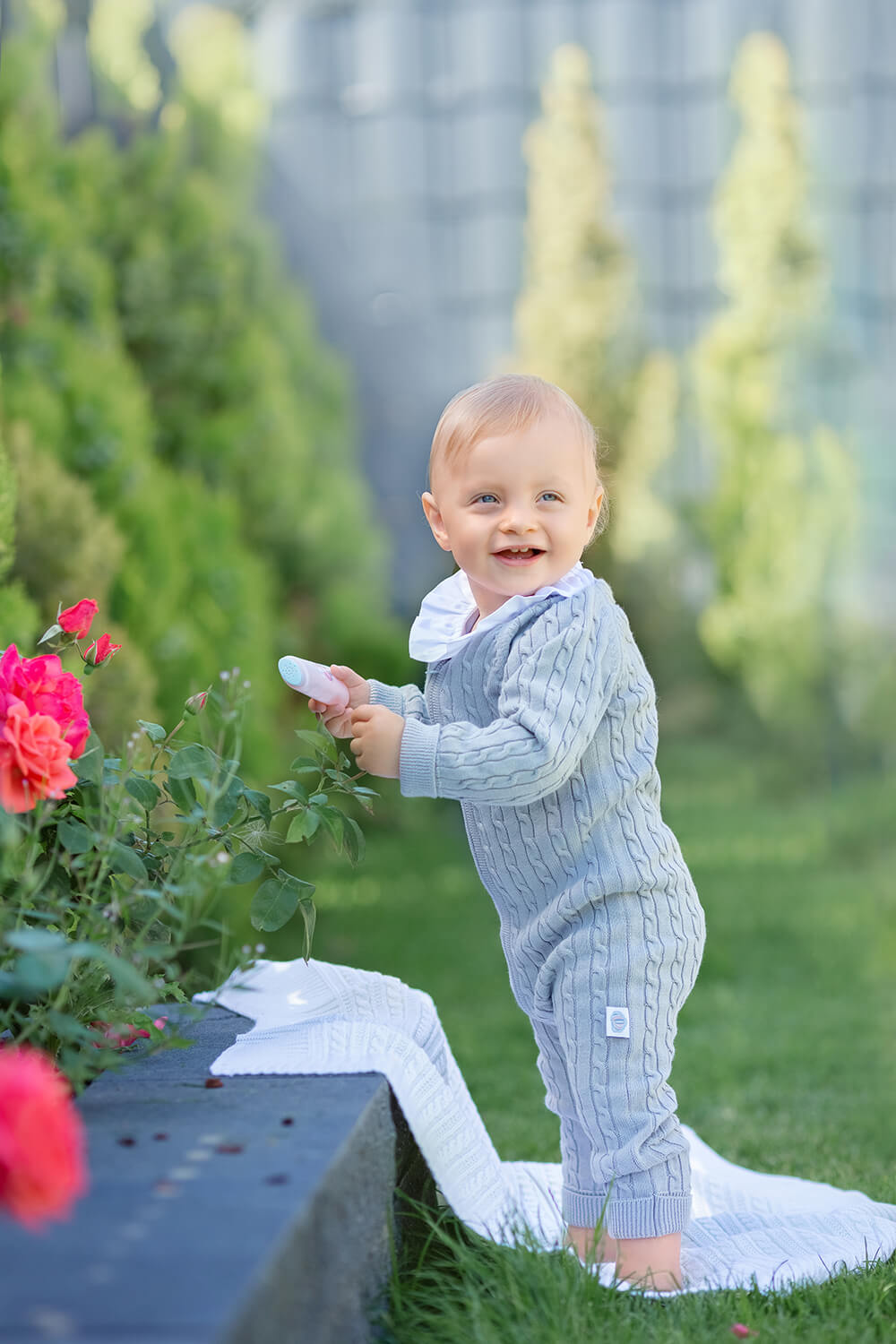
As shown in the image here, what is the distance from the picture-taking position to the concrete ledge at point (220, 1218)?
115cm

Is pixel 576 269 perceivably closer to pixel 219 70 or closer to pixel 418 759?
pixel 219 70

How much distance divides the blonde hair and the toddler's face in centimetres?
1

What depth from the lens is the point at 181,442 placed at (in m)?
6.23

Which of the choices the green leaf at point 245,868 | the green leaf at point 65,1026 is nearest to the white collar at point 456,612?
the green leaf at point 245,868

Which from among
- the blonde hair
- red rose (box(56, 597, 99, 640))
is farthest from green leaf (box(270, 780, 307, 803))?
the blonde hair

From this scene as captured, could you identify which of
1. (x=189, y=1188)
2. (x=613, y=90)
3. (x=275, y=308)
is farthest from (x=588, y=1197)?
(x=613, y=90)

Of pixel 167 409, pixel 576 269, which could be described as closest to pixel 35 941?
pixel 167 409

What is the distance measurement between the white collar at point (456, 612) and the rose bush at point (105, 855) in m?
0.23

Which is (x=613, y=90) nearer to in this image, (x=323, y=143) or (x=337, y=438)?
(x=323, y=143)

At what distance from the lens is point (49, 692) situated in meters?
1.85

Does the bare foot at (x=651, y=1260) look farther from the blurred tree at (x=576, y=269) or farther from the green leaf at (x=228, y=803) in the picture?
the blurred tree at (x=576, y=269)

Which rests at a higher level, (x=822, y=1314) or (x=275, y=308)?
(x=275, y=308)

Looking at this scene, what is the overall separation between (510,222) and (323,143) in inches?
79.0

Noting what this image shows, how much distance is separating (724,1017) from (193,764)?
134 inches
